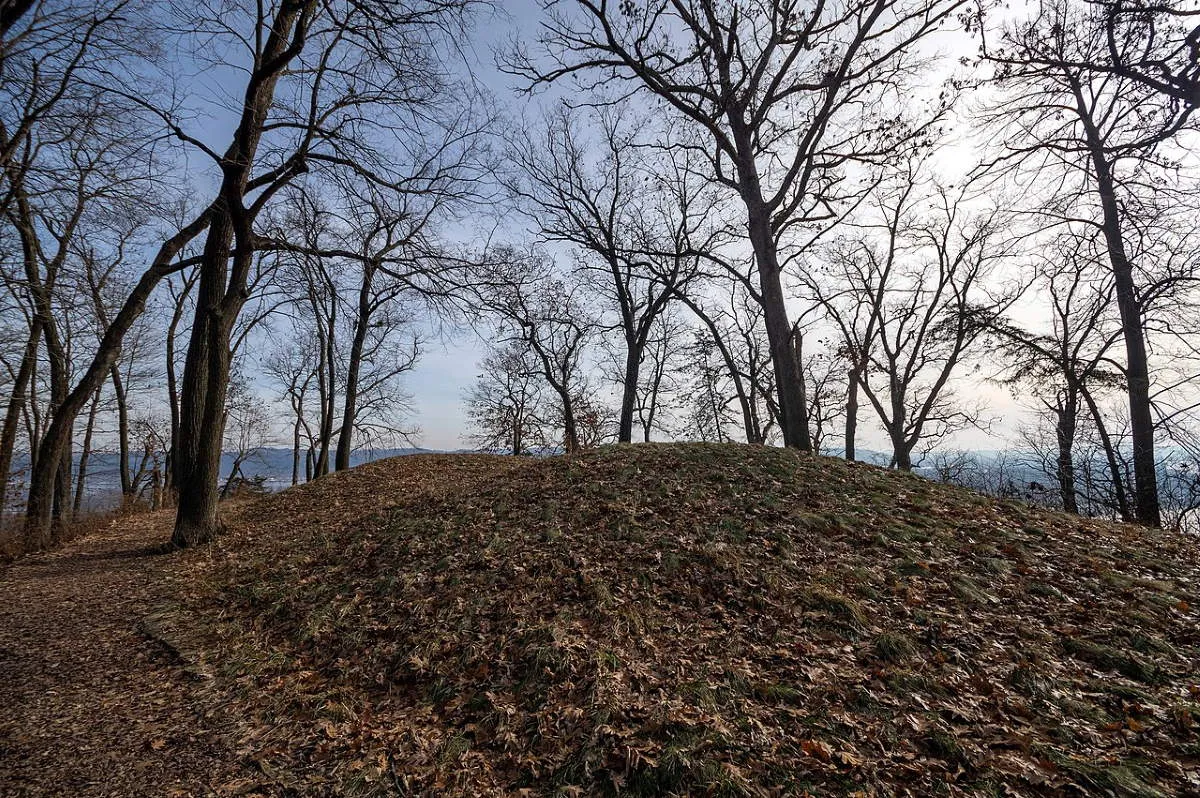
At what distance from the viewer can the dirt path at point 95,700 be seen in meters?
2.92

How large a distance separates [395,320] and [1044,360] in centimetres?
2065

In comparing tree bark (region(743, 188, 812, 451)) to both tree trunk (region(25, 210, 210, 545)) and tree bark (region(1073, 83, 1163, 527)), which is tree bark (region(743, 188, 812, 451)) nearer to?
tree bark (region(1073, 83, 1163, 527))

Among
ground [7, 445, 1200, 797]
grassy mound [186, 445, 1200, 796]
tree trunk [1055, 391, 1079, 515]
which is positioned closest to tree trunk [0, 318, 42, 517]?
ground [7, 445, 1200, 797]

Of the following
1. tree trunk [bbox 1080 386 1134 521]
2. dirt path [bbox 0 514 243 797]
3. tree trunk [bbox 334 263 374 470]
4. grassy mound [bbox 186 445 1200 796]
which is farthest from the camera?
tree trunk [bbox 334 263 374 470]

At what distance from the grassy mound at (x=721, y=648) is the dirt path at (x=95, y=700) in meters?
0.36

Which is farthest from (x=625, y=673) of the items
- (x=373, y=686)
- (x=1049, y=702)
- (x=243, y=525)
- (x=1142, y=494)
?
(x=1142, y=494)

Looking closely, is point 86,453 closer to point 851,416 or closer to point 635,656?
point 635,656

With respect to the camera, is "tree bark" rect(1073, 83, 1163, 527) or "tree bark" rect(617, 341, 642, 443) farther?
"tree bark" rect(617, 341, 642, 443)

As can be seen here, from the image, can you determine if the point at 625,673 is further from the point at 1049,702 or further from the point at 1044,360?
the point at 1044,360

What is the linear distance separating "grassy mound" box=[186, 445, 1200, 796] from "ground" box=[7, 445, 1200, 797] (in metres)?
0.02

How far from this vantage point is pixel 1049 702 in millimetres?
3135

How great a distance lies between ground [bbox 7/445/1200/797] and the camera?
112 inches

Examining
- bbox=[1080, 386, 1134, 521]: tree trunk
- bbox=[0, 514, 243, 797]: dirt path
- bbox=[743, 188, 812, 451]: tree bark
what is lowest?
bbox=[0, 514, 243, 797]: dirt path

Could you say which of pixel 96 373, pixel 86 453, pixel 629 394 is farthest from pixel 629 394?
pixel 86 453
